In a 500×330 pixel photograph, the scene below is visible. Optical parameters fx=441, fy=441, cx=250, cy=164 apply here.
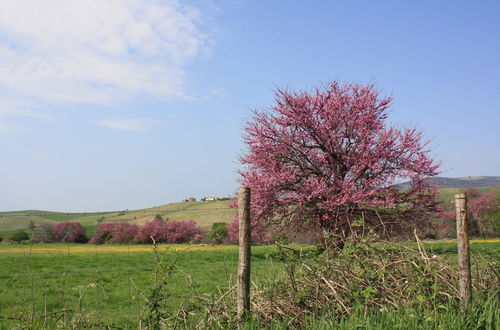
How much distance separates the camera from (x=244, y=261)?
4.68 m

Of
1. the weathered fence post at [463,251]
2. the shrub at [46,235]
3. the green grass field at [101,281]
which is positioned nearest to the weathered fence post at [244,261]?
the green grass field at [101,281]

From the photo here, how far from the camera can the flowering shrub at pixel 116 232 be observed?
2036 cm

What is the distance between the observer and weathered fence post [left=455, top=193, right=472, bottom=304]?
5758 millimetres

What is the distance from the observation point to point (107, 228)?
21.9 metres

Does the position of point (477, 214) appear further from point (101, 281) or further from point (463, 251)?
point (463, 251)

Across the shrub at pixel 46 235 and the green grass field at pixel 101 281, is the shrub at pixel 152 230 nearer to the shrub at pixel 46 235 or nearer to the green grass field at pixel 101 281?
the green grass field at pixel 101 281

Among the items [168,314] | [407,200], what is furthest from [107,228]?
[168,314]

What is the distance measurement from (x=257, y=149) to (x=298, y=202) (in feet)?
9.60

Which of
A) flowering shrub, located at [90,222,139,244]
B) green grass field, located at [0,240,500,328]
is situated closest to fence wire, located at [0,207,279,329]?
green grass field, located at [0,240,500,328]

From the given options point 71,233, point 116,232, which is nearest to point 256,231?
point 116,232

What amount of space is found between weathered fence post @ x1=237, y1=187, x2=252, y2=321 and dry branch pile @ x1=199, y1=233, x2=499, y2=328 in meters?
0.15

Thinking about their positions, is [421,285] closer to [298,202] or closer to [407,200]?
[298,202]

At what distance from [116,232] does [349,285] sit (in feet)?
57.1

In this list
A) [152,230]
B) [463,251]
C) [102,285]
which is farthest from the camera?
[152,230]
